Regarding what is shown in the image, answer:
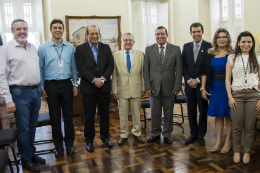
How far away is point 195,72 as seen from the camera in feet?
11.2

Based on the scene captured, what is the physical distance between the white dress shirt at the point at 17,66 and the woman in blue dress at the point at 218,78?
2247 millimetres

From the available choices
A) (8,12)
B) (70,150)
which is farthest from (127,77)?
(8,12)

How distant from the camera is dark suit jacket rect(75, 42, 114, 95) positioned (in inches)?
128

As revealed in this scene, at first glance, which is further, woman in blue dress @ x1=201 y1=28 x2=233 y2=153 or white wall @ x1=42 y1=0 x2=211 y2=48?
white wall @ x1=42 y1=0 x2=211 y2=48

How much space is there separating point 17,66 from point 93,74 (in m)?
0.99

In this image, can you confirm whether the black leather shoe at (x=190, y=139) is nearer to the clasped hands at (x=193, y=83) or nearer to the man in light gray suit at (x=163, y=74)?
the man in light gray suit at (x=163, y=74)

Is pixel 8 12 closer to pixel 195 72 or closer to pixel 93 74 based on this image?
pixel 93 74

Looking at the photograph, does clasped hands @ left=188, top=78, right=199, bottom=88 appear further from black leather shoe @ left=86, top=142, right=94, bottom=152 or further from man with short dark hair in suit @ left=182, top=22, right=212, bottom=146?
black leather shoe @ left=86, top=142, right=94, bottom=152

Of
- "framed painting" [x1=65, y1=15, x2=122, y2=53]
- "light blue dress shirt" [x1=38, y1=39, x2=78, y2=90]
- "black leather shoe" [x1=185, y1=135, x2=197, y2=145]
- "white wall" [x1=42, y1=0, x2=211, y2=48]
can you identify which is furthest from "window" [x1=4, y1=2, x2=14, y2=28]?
"black leather shoe" [x1=185, y1=135, x2=197, y2=145]

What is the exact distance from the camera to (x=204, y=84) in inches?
130

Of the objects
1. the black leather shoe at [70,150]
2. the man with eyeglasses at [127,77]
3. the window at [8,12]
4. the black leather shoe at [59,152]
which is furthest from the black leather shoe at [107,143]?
the window at [8,12]

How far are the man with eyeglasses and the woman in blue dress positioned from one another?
98 cm

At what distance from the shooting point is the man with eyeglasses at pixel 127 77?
355cm

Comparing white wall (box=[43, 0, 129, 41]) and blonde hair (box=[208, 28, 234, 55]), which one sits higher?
white wall (box=[43, 0, 129, 41])
